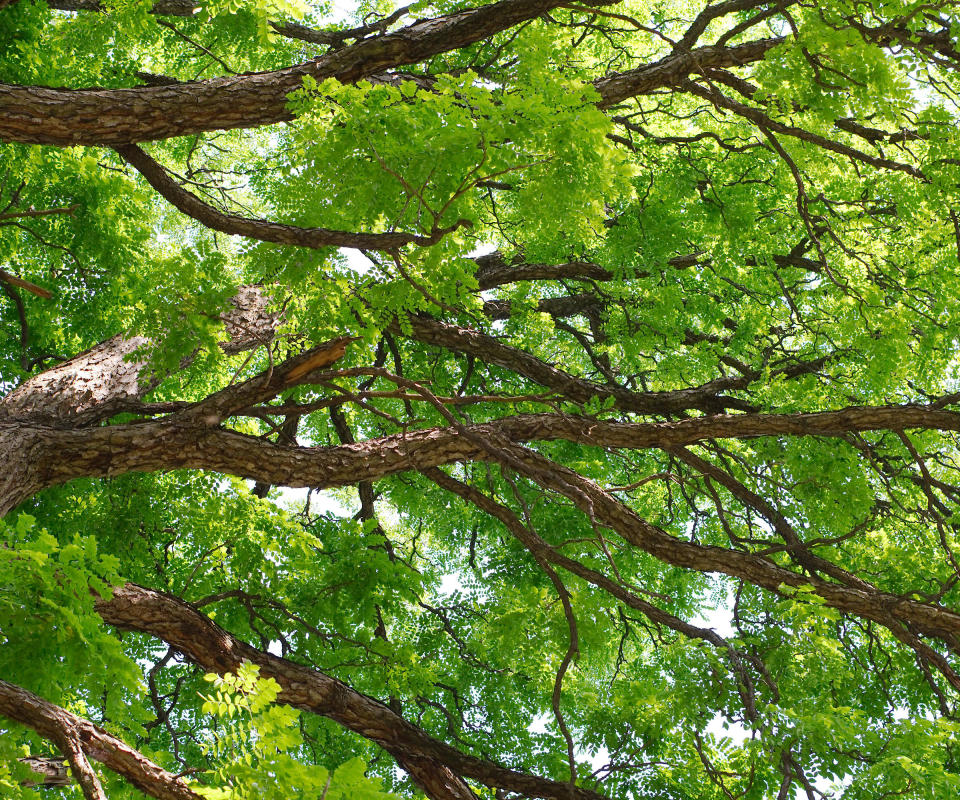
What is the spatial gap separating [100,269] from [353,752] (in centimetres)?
447

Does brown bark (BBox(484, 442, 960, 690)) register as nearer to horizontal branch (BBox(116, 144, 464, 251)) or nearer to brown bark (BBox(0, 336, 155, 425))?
horizontal branch (BBox(116, 144, 464, 251))

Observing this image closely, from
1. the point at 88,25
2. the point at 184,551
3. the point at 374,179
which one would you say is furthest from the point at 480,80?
the point at 184,551

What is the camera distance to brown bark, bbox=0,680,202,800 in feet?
10.3

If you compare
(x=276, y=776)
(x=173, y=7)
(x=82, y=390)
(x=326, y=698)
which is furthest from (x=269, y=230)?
(x=173, y=7)

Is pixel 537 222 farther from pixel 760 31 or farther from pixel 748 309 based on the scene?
pixel 760 31

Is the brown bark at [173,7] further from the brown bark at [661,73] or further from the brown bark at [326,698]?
the brown bark at [326,698]

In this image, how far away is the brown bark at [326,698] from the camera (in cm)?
496

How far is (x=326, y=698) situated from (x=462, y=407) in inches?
145

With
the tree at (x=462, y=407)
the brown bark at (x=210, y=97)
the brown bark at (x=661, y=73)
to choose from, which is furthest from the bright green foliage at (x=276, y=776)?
the brown bark at (x=661, y=73)

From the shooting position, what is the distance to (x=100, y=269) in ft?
24.3

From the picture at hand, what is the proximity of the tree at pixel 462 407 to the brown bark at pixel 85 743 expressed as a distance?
15 millimetres

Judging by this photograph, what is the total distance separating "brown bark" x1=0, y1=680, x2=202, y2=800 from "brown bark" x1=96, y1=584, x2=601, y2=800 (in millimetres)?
1525

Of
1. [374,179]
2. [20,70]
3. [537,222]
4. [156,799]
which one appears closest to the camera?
[156,799]

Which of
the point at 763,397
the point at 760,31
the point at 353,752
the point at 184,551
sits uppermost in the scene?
the point at 760,31
